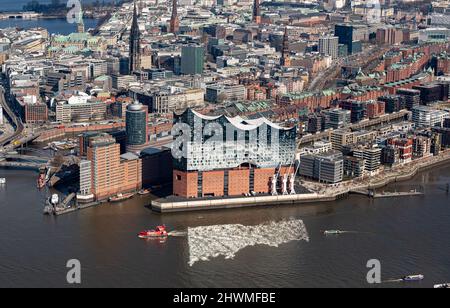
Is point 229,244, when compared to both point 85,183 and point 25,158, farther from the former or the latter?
point 25,158

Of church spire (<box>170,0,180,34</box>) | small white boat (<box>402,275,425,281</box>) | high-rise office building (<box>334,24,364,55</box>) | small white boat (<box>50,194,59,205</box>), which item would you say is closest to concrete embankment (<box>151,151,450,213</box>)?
small white boat (<box>50,194,59,205</box>)

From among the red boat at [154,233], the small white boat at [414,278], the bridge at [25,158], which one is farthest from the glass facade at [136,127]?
the small white boat at [414,278]

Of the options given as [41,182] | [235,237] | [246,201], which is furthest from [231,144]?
[41,182]

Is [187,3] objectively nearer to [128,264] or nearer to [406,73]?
[406,73]

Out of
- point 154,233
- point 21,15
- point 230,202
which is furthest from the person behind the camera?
point 21,15

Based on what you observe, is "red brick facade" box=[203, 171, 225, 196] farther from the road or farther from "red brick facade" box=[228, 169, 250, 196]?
the road

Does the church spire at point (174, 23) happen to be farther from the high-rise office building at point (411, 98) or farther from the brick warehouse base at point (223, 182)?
the brick warehouse base at point (223, 182)
